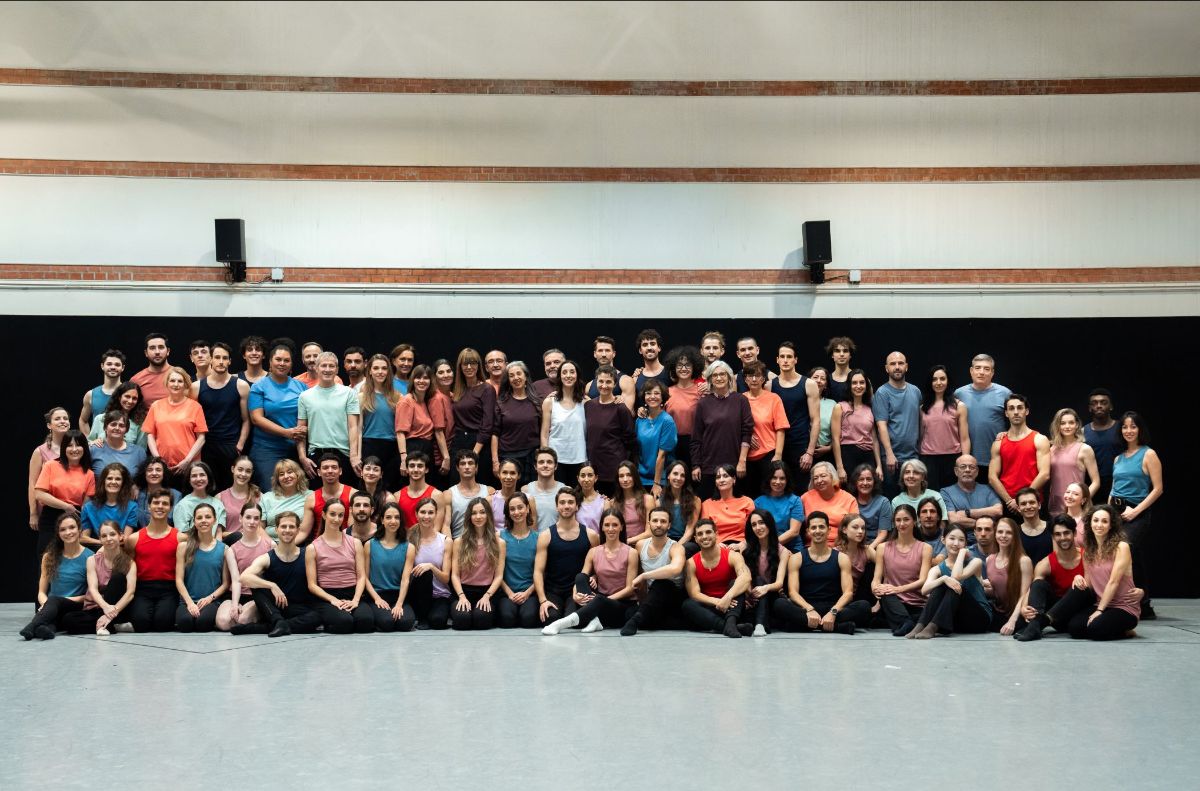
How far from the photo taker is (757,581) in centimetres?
874

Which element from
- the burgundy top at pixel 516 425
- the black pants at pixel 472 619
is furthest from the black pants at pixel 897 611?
the burgundy top at pixel 516 425

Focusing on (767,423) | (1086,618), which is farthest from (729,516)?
(1086,618)

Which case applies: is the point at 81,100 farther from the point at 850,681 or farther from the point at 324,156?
the point at 850,681

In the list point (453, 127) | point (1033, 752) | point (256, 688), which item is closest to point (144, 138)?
point (453, 127)

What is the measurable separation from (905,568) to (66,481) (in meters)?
6.49

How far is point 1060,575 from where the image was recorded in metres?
8.46

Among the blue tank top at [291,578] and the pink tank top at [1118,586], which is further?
the blue tank top at [291,578]

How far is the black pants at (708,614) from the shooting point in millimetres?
8469

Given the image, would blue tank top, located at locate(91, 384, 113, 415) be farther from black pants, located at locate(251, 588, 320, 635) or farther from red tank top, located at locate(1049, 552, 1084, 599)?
red tank top, located at locate(1049, 552, 1084, 599)

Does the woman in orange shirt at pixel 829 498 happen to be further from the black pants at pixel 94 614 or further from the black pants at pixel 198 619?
the black pants at pixel 94 614

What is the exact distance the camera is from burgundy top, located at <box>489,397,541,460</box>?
9578 millimetres

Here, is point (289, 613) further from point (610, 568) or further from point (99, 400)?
point (99, 400)

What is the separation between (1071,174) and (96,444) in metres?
9.40

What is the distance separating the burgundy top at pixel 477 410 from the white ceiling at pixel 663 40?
384 cm
